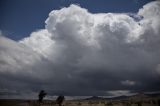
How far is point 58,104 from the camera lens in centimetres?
5909

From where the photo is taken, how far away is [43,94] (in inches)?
2398

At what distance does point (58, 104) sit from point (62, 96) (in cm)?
256

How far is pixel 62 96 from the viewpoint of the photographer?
5791cm

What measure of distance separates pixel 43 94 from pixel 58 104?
4.59 m

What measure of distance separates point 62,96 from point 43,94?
5582 millimetres
